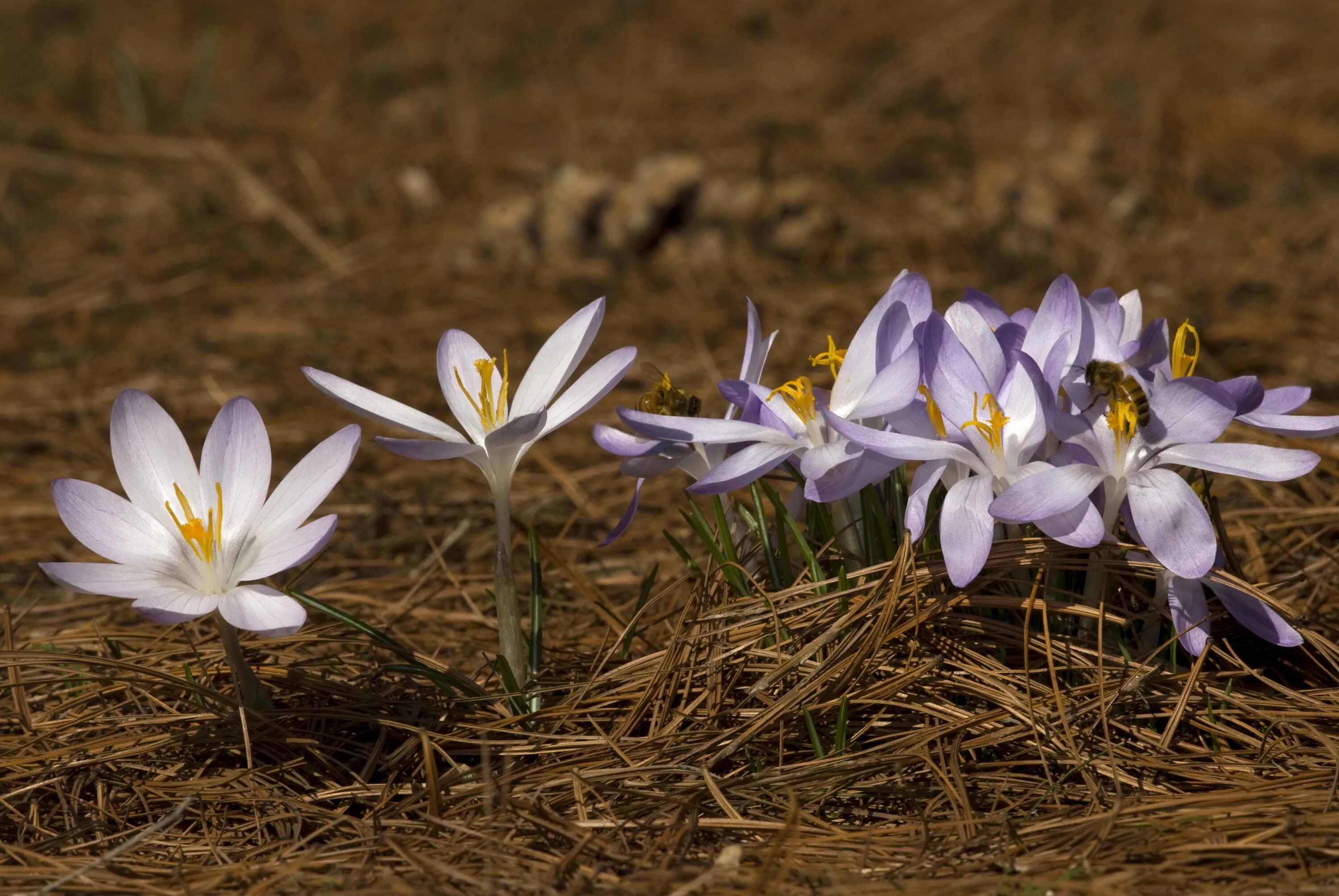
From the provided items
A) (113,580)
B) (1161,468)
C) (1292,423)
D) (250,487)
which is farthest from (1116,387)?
(113,580)

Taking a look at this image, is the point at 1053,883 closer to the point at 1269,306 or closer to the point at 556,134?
the point at 1269,306

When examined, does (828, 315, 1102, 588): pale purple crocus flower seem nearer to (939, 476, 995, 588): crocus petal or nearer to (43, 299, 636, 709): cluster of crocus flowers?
(939, 476, 995, 588): crocus petal

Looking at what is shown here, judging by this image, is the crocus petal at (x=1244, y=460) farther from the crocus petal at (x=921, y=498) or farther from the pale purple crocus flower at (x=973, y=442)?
the crocus petal at (x=921, y=498)

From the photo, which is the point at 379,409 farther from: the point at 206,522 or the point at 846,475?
the point at 846,475

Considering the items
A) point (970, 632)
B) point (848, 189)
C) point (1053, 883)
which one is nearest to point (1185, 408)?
point (970, 632)

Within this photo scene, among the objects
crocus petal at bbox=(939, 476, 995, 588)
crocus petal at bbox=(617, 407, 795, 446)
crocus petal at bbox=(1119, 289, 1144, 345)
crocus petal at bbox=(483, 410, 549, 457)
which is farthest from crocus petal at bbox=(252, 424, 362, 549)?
crocus petal at bbox=(1119, 289, 1144, 345)
